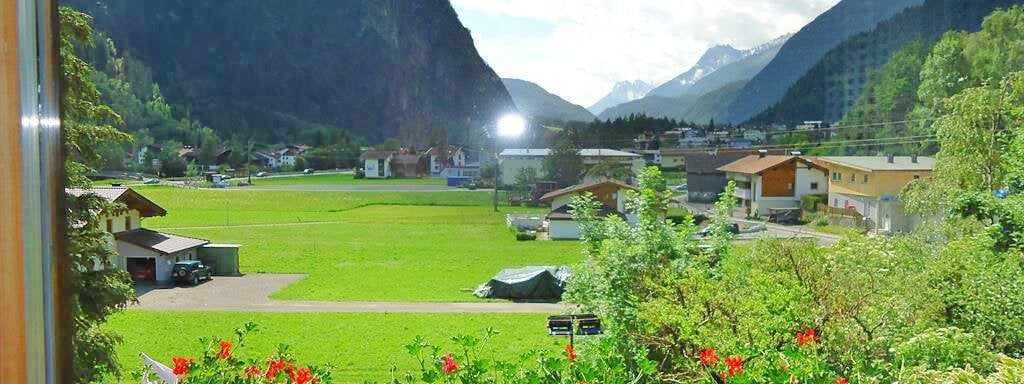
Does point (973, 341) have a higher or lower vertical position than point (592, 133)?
lower

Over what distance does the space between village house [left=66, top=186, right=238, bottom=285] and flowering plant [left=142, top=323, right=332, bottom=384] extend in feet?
8.92

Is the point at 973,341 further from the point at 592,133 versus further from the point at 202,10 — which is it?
the point at 592,133

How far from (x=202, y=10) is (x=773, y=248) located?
473 cm

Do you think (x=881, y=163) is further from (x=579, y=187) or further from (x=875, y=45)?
(x=875, y=45)

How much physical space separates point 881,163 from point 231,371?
622cm

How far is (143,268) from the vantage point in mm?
4633

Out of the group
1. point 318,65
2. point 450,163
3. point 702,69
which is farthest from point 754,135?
point 702,69

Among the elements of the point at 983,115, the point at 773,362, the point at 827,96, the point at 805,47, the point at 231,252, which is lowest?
the point at 231,252

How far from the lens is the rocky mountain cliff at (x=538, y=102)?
680 cm

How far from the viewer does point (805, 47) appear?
47.5 ft

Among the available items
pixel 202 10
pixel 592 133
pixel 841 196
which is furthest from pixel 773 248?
pixel 592 133

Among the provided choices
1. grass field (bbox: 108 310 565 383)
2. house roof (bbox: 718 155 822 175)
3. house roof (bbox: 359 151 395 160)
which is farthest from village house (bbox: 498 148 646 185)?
grass field (bbox: 108 310 565 383)

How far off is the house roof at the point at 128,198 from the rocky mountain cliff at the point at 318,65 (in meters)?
0.96

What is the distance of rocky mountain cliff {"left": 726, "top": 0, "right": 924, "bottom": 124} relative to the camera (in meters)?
11.0
